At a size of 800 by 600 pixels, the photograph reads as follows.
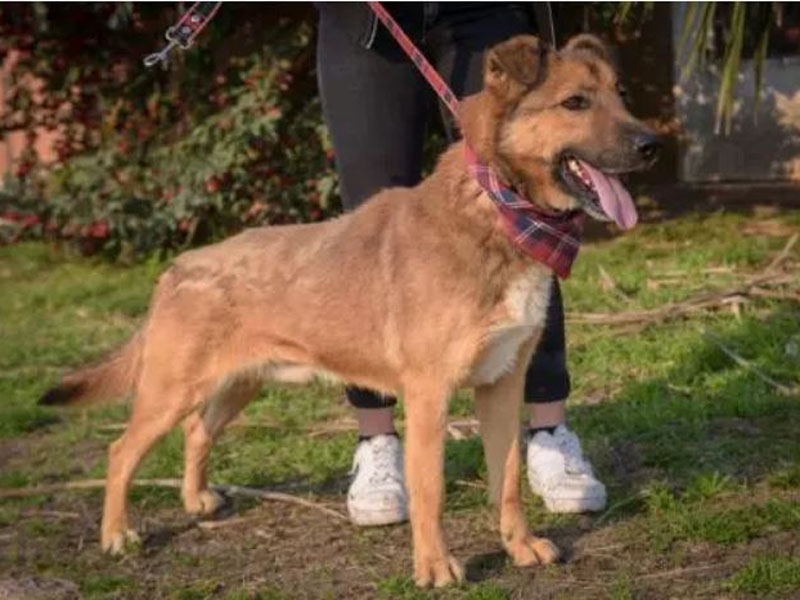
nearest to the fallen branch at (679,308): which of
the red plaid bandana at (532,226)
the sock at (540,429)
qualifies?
the sock at (540,429)

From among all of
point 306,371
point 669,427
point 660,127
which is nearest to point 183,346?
point 306,371

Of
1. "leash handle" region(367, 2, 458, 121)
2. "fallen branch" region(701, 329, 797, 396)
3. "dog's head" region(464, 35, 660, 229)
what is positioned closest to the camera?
"dog's head" region(464, 35, 660, 229)

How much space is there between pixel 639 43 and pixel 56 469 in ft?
23.9

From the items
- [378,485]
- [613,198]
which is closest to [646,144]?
[613,198]

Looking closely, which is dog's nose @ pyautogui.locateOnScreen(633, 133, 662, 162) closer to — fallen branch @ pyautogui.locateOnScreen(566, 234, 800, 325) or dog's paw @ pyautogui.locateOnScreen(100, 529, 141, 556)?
dog's paw @ pyautogui.locateOnScreen(100, 529, 141, 556)

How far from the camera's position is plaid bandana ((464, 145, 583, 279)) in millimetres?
4242

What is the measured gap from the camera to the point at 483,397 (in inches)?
182

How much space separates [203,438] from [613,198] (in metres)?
1.86

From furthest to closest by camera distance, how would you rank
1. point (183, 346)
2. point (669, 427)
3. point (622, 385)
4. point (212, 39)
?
1. point (212, 39)
2. point (622, 385)
3. point (669, 427)
4. point (183, 346)

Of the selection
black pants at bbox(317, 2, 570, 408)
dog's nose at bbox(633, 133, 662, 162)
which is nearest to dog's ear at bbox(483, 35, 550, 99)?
dog's nose at bbox(633, 133, 662, 162)

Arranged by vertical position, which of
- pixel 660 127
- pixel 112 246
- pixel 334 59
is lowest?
pixel 112 246

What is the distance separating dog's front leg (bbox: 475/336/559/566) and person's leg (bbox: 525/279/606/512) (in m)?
0.36

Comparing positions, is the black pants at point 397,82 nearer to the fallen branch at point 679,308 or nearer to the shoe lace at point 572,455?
the shoe lace at point 572,455

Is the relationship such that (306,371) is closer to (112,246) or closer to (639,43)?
(112,246)
